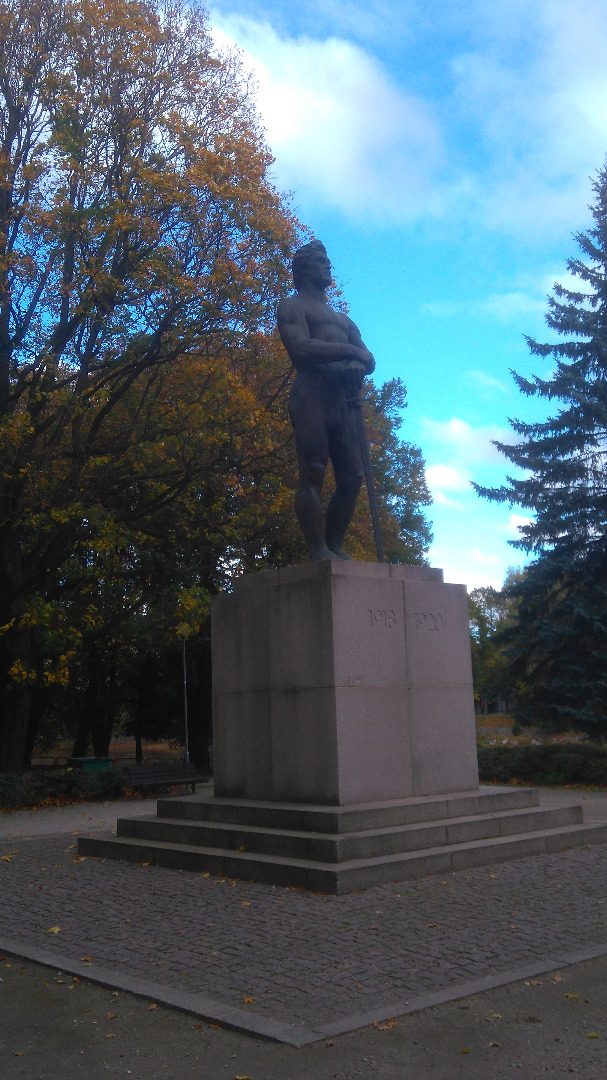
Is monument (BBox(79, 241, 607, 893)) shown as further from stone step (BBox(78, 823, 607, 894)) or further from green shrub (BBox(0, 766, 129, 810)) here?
green shrub (BBox(0, 766, 129, 810))

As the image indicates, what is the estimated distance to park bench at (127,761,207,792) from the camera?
20.5 m

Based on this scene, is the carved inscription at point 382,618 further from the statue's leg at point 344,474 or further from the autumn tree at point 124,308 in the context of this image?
the autumn tree at point 124,308

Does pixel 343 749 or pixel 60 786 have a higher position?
pixel 343 749

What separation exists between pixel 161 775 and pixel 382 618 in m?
12.7

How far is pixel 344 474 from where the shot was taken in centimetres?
1049

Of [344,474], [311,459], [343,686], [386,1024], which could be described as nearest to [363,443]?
[344,474]

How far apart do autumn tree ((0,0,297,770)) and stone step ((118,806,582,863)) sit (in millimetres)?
8807

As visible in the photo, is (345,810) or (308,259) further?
(308,259)

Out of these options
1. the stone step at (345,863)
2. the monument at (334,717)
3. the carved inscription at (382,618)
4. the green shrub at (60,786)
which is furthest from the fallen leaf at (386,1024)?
the green shrub at (60,786)

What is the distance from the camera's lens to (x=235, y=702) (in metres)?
10.4

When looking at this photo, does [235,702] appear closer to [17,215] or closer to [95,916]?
[95,916]

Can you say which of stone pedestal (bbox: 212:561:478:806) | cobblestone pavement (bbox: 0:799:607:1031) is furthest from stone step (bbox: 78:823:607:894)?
stone pedestal (bbox: 212:561:478:806)

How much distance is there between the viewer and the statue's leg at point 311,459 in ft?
33.6

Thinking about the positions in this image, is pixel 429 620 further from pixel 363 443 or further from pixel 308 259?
pixel 308 259
